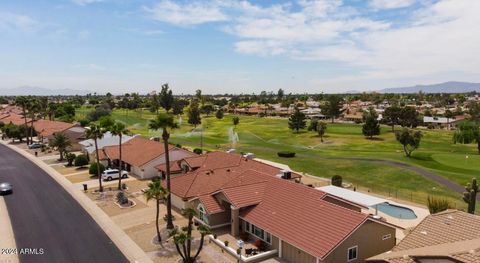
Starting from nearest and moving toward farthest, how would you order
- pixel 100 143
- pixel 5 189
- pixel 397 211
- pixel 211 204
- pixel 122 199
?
1. pixel 211 204
2. pixel 397 211
3. pixel 122 199
4. pixel 5 189
5. pixel 100 143

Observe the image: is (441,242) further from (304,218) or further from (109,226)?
(109,226)

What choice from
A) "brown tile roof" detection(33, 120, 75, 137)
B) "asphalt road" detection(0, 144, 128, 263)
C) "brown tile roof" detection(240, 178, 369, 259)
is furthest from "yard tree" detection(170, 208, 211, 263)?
"brown tile roof" detection(33, 120, 75, 137)

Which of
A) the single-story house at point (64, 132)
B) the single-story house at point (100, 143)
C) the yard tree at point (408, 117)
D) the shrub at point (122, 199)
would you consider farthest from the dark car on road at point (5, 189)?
the yard tree at point (408, 117)

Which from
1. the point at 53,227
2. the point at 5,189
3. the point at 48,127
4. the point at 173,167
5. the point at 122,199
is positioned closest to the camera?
the point at 53,227

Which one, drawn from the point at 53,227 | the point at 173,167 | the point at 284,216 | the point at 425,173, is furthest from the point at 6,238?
the point at 425,173

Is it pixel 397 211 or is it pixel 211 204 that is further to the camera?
pixel 397 211

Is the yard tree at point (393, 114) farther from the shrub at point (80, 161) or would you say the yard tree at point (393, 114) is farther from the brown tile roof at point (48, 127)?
the brown tile roof at point (48, 127)

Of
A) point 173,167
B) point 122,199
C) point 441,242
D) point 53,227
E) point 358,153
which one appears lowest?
point 53,227

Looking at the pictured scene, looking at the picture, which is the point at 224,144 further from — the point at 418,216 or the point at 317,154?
the point at 418,216
